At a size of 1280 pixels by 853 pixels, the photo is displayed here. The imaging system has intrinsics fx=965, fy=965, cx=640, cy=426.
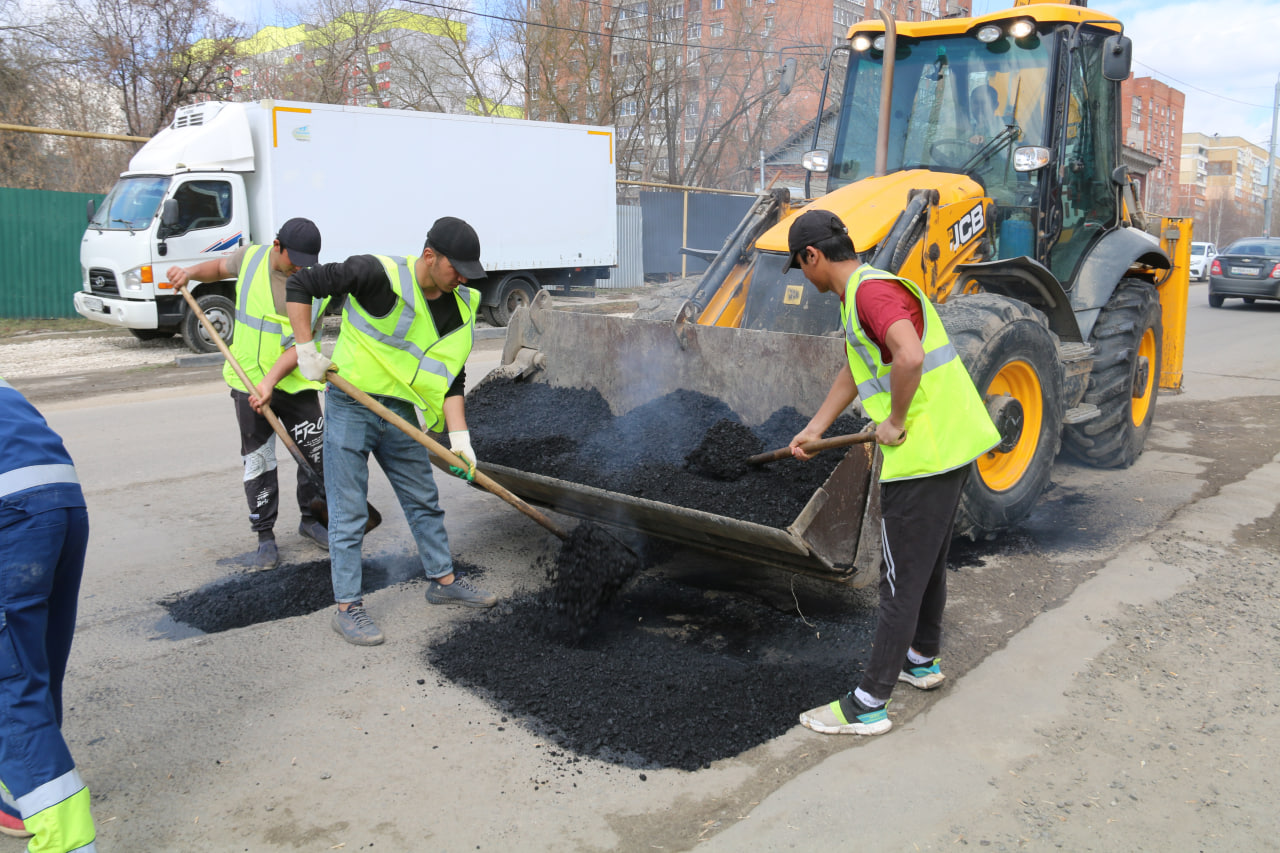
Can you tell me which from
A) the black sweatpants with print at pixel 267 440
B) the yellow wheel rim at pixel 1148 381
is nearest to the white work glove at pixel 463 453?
the black sweatpants with print at pixel 267 440

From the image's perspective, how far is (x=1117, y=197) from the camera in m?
6.81

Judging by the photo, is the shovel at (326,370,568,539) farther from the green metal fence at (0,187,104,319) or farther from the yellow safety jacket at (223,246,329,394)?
the green metal fence at (0,187,104,319)

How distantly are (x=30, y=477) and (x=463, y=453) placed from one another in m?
1.95

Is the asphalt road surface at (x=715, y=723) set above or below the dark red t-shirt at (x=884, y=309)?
below

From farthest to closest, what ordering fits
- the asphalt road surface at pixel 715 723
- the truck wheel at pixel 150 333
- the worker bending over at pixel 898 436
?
1. the truck wheel at pixel 150 333
2. the worker bending over at pixel 898 436
3. the asphalt road surface at pixel 715 723

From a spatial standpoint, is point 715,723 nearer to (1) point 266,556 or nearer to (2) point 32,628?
(2) point 32,628

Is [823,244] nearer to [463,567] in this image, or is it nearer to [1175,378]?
[463,567]

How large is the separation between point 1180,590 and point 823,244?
2738 mm

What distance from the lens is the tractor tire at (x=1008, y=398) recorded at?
191 inches

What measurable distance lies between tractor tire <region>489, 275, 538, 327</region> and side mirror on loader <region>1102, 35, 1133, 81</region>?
11.0 meters

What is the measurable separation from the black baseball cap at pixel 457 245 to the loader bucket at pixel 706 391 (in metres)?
1.02

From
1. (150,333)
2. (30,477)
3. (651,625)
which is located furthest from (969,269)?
(150,333)

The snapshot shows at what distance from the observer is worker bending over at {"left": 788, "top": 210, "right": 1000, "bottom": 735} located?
323 centimetres

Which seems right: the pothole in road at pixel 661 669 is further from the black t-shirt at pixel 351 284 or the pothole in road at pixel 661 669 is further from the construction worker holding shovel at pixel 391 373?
the black t-shirt at pixel 351 284
